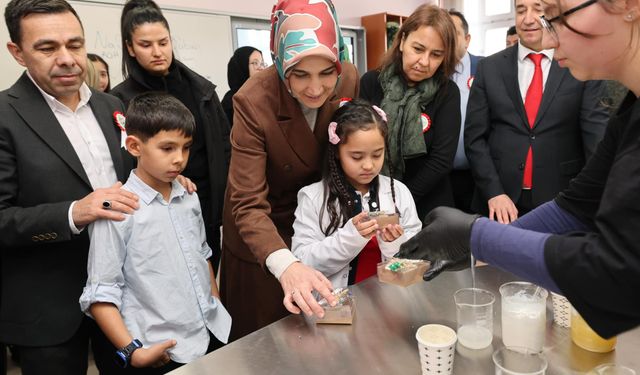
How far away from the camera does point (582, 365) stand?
100 cm

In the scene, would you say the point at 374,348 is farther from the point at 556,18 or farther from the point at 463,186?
the point at 463,186

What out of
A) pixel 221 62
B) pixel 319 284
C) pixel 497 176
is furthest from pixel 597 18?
pixel 221 62

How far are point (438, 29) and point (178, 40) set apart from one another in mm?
3404

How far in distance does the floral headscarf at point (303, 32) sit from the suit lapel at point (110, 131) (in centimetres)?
68

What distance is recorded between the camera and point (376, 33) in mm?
6867

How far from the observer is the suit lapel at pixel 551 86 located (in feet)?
6.75

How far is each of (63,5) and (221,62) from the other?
3.61 m

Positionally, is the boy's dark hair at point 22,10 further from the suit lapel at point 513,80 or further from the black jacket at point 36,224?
the suit lapel at point 513,80

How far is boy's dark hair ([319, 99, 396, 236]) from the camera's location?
5.63 ft

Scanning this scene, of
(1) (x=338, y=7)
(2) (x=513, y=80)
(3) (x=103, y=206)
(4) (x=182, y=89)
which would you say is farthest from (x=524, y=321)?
(1) (x=338, y=7)

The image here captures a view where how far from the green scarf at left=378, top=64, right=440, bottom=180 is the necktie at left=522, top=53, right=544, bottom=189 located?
0.41 metres

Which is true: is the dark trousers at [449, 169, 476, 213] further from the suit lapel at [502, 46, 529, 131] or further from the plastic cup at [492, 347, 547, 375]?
the plastic cup at [492, 347, 547, 375]

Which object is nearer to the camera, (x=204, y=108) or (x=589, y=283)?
(x=589, y=283)

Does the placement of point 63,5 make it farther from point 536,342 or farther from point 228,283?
point 536,342
